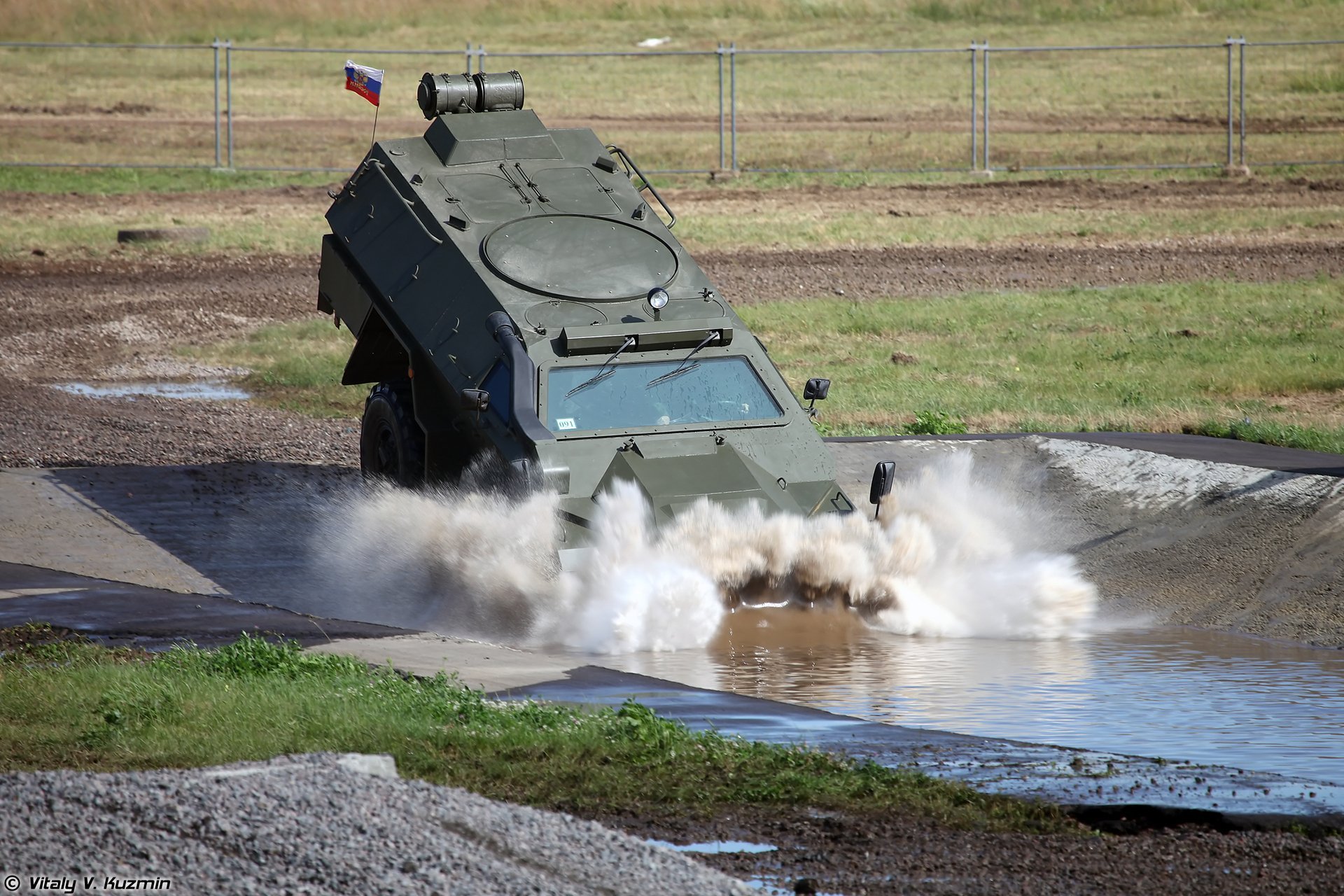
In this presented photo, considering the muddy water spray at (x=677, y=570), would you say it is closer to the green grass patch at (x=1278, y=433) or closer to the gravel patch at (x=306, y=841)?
the green grass patch at (x=1278, y=433)

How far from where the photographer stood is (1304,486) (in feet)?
45.7

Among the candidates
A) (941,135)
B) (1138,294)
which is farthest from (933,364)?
(941,135)

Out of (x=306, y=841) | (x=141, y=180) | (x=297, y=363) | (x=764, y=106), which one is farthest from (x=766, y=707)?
(x=764, y=106)

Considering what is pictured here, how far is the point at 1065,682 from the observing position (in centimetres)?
1124

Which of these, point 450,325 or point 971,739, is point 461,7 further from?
point 971,739

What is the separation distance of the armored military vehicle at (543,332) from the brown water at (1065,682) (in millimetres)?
1036

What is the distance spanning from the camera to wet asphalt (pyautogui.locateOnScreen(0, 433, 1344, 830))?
320 inches

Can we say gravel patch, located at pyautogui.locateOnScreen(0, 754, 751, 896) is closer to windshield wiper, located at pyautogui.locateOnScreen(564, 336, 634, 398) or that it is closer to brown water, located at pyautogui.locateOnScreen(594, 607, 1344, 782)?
brown water, located at pyautogui.locateOnScreen(594, 607, 1344, 782)

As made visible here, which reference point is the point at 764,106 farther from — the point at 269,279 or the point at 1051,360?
the point at 1051,360

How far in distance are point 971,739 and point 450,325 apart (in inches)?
234

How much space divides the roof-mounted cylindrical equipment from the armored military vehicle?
0.8 inches

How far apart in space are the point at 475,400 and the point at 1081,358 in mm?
10158

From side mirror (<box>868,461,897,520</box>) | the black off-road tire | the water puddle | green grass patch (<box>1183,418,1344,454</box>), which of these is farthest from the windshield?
the water puddle

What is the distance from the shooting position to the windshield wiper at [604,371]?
515 inches
